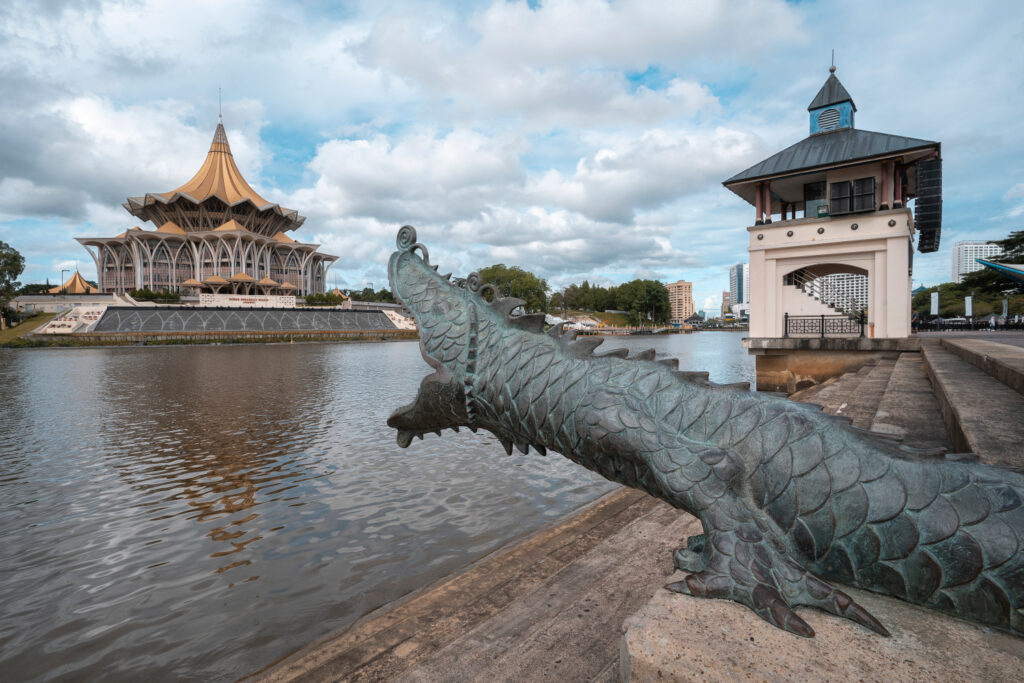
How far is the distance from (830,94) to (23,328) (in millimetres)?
57709

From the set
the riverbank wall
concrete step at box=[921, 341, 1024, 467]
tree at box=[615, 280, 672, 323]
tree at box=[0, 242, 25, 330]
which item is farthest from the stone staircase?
tree at box=[615, 280, 672, 323]

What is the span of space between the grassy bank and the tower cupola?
49.6 m

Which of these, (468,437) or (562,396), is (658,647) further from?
(468,437)

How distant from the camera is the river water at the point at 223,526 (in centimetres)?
370

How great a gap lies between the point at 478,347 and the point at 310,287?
84242 mm

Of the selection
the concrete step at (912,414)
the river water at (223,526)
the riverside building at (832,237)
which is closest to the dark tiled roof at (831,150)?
the riverside building at (832,237)

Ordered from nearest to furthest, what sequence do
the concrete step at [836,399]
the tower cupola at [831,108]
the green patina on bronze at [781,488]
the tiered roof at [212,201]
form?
1. the green patina on bronze at [781,488]
2. the concrete step at [836,399]
3. the tower cupola at [831,108]
4. the tiered roof at [212,201]

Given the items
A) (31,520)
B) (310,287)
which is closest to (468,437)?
(31,520)

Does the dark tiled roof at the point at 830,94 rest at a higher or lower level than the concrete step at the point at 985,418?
higher

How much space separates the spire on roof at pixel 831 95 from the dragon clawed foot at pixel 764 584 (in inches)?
792

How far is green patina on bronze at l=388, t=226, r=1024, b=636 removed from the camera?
162 centimetres

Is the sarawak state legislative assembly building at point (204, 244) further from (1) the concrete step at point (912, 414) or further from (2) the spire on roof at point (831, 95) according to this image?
(1) the concrete step at point (912, 414)

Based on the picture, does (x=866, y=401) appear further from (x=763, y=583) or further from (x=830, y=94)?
(x=830, y=94)

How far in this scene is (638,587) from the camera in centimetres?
308
